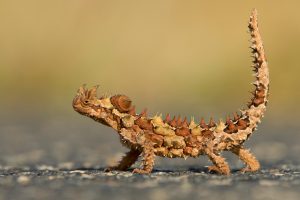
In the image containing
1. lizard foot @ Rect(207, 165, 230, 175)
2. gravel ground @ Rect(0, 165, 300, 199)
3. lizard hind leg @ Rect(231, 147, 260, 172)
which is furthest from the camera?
lizard hind leg @ Rect(231, 147, 260, 172)

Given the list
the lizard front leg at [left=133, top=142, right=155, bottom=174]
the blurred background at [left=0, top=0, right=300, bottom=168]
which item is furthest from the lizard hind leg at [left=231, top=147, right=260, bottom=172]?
the blurred background at [left=0, top=0, right=300, bottom=168]

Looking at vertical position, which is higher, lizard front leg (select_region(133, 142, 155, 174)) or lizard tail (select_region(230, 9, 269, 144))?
lizard tail (select_region(230, 9, 269, 144))

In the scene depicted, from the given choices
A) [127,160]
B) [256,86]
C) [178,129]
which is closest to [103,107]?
[127,160]

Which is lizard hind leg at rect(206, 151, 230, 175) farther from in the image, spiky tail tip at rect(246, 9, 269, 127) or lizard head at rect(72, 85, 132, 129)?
lizard head at rect(72, 85, 132, 129)

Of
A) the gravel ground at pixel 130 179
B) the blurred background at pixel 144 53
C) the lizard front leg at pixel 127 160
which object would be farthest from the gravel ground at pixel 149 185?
the blurred background at pixel 144 53

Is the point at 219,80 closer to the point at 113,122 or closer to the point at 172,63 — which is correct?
the point at 172,63

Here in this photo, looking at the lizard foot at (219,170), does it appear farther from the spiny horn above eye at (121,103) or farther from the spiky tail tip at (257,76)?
the spiny horn above eye at (121,103)

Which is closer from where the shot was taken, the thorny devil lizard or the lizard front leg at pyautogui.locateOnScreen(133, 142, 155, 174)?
the lizard front leg at pyautogui.locateOnScreen(133, 142, 155, 174)
